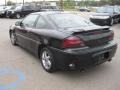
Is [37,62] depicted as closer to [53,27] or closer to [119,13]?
[53,27]

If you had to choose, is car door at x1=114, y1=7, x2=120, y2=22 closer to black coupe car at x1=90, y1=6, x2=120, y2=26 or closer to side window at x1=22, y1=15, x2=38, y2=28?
black coupe car at x1=90, y1=6, x2=120, y2=26

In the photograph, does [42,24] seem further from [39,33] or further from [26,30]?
[26,30]

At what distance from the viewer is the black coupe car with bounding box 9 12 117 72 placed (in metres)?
3.84

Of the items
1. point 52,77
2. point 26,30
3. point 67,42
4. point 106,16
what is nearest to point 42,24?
point 26,30

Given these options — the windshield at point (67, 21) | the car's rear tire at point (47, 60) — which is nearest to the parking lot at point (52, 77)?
the car's rear tire at point (47, 60)

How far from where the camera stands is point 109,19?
1323cm

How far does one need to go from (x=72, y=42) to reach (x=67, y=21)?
118 cm

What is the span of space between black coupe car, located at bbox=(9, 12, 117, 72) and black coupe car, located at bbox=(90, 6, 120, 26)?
8.45 m

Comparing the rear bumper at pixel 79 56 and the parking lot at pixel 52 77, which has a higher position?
the rear bumper at pixel 79 56

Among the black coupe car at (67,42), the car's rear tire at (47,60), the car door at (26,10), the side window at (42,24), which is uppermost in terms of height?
the car door at (26,10)

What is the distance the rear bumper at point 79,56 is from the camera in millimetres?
3789

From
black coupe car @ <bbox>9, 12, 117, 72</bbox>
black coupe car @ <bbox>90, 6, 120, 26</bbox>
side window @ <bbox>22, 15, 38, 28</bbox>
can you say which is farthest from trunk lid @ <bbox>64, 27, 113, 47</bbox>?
black coupe car @ <bbox>90, 6, 120, 26</bbox>

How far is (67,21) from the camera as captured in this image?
15.9 feet

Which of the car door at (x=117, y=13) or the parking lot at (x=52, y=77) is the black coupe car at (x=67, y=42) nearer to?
the parking lot at (x=52, y=77)
